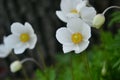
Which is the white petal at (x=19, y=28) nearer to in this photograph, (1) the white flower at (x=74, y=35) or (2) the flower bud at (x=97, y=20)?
(1) the white flower at (x=74, y=35)

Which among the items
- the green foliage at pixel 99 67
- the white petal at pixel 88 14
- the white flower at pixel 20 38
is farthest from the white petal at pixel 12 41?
the white petal at pixel 88 14

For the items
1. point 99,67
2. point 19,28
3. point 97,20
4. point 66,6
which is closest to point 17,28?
point 19,28

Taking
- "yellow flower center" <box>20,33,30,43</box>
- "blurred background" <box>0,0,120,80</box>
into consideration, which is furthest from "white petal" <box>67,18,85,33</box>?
"blurred background" <box>0,0,120,80</box>

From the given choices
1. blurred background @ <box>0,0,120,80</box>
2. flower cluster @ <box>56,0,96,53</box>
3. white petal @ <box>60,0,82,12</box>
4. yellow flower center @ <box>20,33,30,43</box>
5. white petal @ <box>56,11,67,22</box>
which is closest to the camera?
flower cluster @ <box>56,0,96,53</box>

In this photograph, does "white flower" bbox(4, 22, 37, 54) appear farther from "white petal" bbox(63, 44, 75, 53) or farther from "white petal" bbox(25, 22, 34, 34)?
"white petal" bbox(63, 44, 75, 53)

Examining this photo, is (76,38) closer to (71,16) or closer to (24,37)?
(71,16)

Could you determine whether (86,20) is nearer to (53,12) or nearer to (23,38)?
(23,38)

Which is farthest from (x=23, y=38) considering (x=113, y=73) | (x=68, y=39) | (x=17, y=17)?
(x=17, y=17)
